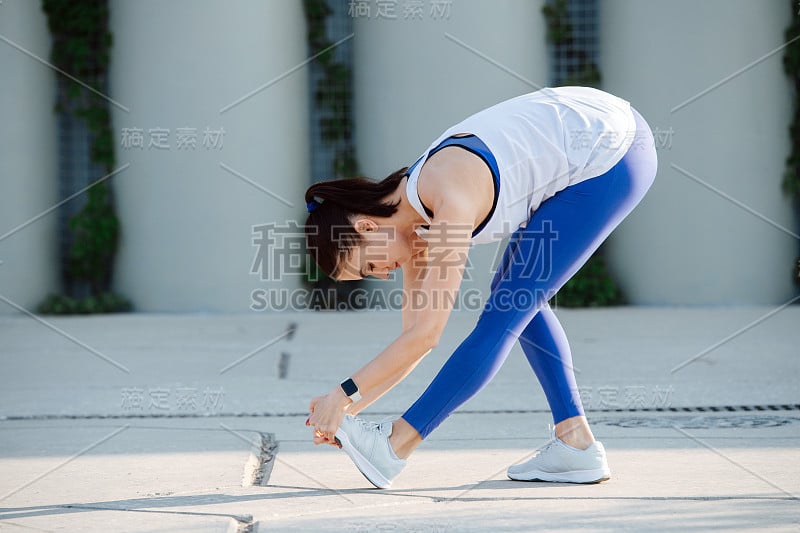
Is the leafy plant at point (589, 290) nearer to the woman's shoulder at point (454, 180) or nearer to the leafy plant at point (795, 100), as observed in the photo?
the leafy plant at point (795, 100)

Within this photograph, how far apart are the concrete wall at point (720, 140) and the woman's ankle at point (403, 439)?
17.4 ft

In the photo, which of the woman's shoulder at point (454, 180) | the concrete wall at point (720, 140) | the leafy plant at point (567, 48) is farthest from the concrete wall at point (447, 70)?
the woman's shoulder at point (454, 180)

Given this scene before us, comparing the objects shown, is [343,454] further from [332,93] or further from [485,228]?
[332,93]

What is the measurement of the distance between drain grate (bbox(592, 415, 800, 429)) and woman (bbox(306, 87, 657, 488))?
743mm

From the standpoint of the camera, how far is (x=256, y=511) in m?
2.11

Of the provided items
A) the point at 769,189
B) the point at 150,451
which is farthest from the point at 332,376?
the point at 769,189

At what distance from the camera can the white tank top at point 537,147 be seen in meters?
2.24

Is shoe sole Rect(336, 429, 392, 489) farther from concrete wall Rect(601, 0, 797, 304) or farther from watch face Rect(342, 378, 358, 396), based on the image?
concrete wall Rect(601, 0, 797, 304)

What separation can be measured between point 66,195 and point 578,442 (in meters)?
6.15

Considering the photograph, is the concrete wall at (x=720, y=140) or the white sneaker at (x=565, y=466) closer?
the white sneaker at (x=565, y=466)

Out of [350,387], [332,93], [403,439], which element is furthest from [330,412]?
[332,93]

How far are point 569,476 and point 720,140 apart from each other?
527 cm

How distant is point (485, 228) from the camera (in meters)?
2.23

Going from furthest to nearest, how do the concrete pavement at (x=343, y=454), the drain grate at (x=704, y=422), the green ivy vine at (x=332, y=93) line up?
1. the green ivy vine at (x=332, y=93)
2. the drain grate at (x=704, y=422)
3. the concrete pavement at (x=343, y=454)
